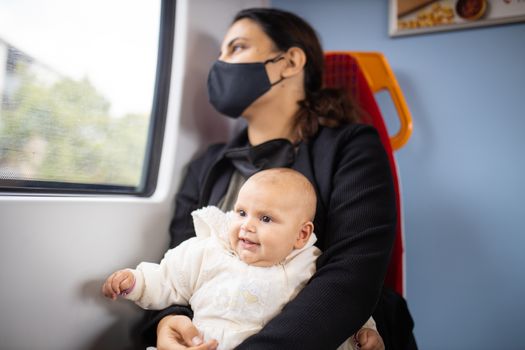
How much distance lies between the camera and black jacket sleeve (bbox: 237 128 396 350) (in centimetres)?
94

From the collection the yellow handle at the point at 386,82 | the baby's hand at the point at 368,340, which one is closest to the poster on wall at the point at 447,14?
the yellow handle at the point at 386,82

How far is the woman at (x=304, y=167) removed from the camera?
0.99 meters

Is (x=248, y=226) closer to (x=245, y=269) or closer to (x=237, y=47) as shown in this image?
(x=245, y=269)

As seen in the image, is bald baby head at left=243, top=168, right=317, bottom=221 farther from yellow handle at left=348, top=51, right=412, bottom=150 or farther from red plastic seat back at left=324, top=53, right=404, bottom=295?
yellow handle at left=348, top=51, right=412, bottom=150

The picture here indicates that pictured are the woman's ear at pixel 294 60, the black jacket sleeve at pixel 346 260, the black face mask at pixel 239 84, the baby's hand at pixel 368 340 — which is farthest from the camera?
the woman's ear at pixel 294 60

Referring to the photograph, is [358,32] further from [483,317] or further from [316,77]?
[483,317]

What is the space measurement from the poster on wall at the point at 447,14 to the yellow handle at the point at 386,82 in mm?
282

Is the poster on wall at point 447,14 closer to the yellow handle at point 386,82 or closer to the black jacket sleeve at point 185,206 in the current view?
the yellow handle at point 386,82

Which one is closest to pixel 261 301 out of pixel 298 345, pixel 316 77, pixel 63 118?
pixel 298 345

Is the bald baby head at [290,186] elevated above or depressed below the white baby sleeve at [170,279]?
above

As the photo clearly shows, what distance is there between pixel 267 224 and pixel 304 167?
368 millimetres

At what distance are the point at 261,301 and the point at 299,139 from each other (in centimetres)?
67

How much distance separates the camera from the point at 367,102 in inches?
63.4

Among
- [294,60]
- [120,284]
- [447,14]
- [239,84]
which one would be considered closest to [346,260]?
[120,284]
